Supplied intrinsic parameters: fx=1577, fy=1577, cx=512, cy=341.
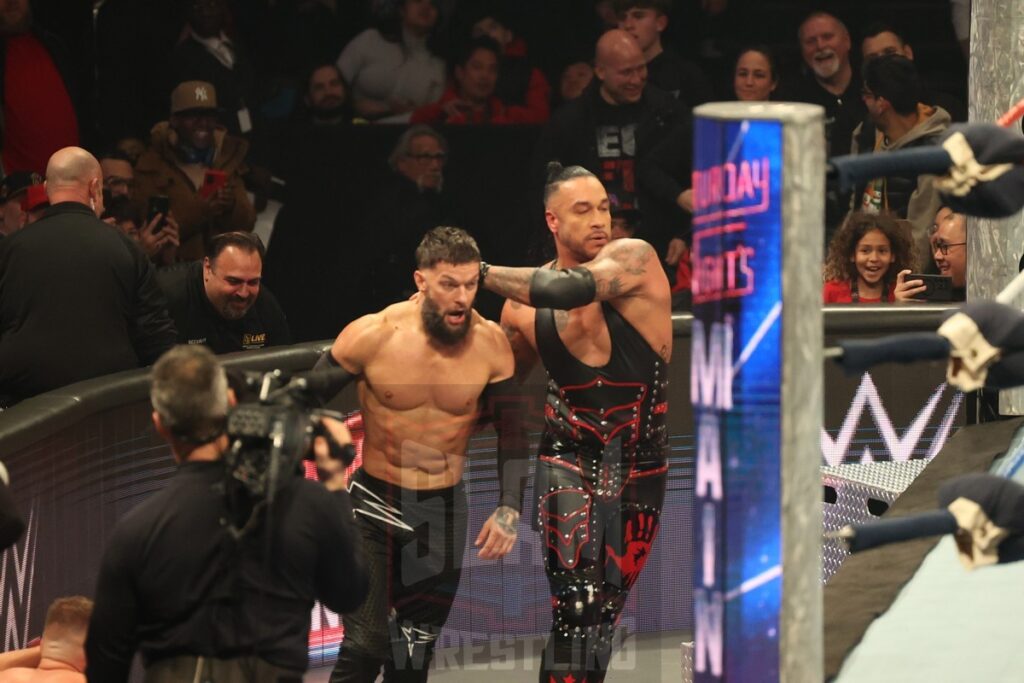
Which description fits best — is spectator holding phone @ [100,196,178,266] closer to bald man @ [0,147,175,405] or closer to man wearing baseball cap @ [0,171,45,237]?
man wearing baseball cap @ [0,171,45,237]

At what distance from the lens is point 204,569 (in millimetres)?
3139

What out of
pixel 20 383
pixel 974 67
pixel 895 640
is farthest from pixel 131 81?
pixel 895 640

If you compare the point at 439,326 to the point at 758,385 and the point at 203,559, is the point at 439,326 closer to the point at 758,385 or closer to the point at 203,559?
the point at 203,559

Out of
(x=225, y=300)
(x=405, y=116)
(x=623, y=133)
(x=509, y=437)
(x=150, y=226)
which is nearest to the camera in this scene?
(x=509, y=437)

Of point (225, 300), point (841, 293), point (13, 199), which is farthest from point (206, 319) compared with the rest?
point (841, 293)

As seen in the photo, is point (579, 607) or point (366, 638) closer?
point (366, 638)

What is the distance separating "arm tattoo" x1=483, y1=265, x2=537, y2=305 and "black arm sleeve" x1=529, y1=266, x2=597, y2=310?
2 cm

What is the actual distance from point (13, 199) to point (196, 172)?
3.10ft

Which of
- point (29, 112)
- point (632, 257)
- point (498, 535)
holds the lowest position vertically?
point (498, 535)

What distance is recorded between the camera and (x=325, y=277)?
764cm

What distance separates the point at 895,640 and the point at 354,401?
3.66 m

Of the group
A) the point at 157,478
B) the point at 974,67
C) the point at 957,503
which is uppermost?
the point at 974,67

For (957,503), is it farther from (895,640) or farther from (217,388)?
(217,388)

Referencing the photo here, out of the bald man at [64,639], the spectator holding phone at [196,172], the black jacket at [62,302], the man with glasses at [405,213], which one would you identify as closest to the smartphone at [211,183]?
the spectator holding phone at [196,172]
